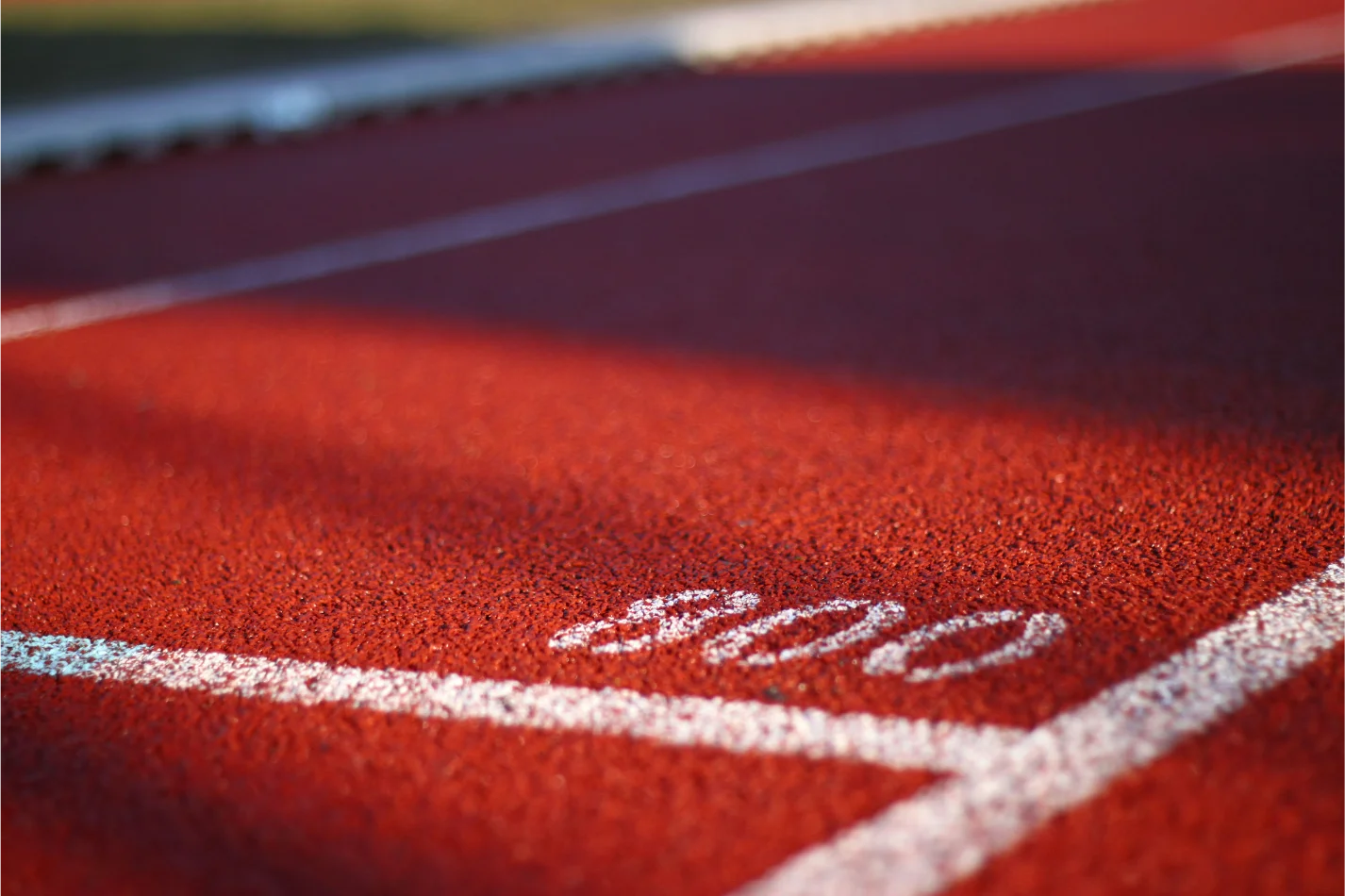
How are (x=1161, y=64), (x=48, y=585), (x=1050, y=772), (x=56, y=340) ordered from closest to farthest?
(x=1050, y=772) → (x=48, y=585) → (x=56, y=340) → (x=1161, y=64)

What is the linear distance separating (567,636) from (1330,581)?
1.36m

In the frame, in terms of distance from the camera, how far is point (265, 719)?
2.16 metres

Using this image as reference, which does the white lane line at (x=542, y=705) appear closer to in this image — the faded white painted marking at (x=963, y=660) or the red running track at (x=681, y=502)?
the red running track at (x=681, y=502)

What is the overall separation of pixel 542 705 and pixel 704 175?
4988 millimetres

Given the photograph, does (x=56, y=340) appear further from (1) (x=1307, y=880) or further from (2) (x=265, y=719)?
(1) (x=1307, y=880)

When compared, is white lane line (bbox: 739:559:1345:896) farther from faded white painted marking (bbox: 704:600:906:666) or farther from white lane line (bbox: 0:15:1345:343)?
white lane line (bbox: 0:15:1345:343)

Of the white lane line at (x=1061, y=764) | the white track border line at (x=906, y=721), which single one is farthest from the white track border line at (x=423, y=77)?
the white lane line at (x=1061, y=764)

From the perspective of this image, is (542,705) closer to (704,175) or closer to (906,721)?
(906,721)

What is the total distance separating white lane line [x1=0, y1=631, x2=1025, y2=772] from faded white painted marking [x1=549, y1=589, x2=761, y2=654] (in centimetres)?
14

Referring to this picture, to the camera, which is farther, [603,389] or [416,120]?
[416,120]

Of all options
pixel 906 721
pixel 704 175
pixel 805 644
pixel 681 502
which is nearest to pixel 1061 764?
pixel 906 721

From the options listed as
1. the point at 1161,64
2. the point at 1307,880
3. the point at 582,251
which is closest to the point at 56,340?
the point at 582,251

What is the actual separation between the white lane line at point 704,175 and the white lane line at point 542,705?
2.86 m

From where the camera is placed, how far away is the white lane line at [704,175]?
17.2 ft
